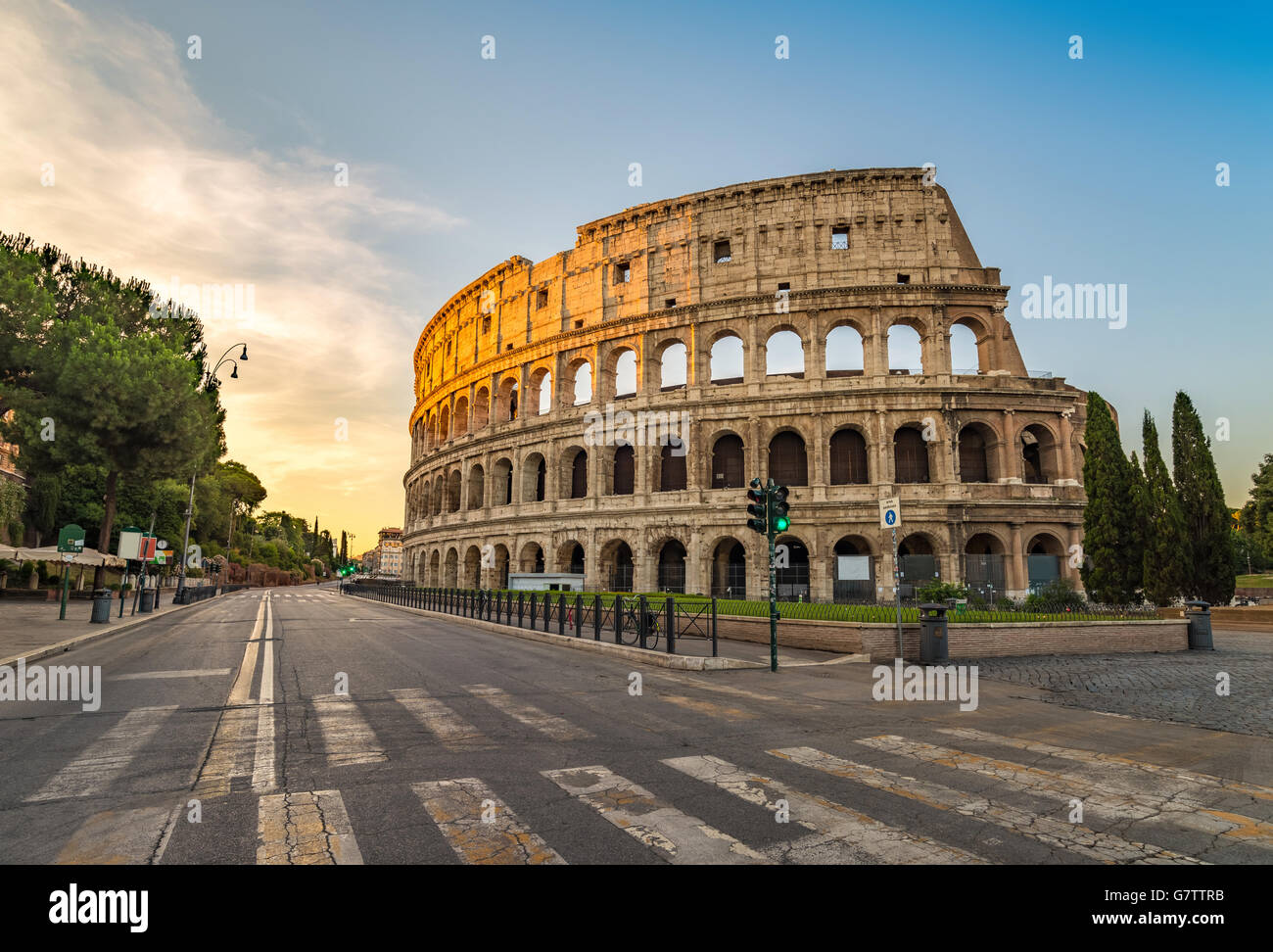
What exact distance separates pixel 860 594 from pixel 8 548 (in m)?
35.8

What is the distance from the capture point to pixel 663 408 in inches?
1348

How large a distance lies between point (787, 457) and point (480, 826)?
31.1 m

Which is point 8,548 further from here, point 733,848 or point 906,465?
point 906,465

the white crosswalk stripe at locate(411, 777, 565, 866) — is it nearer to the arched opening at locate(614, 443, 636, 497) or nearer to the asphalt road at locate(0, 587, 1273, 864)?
the asphalt road at locate(0, 587, 1273, 864)

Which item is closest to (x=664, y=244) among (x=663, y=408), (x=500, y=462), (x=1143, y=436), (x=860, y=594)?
(x=663, y=408)

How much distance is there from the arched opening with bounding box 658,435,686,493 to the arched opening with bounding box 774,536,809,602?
6.33 metres

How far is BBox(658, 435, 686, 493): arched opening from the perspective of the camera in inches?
1375

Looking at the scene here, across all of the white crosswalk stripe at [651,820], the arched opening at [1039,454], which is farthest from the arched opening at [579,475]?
the white crosswalk stripe at [651,820]

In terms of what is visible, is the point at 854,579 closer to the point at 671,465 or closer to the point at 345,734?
the point at 671,465

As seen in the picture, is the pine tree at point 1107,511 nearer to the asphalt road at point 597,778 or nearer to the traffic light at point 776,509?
the traffic light at point 776,509

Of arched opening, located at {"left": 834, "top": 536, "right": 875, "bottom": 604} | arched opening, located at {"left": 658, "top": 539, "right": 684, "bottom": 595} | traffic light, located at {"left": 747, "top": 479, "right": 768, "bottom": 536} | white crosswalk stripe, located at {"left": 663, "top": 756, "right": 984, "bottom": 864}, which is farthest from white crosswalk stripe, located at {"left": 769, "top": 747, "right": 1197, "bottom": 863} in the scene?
arched opening, located at {"left": 658, "top": 539, "right": 684, "bottom": 595}

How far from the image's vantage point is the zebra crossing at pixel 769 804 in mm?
3668

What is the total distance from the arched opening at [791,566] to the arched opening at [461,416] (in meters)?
26.1

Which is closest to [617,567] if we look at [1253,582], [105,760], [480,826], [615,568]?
[615,568]
